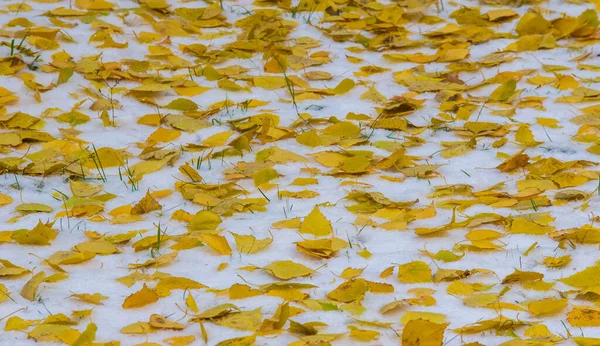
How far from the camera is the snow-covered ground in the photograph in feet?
7.15

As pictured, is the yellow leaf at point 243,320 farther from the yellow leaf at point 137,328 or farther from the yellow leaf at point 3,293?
the yellow leaf at point 3,293

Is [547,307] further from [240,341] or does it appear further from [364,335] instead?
[240,341]

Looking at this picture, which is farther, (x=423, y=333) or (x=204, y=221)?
(x=204, y=221)

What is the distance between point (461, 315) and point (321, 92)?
1.77 m

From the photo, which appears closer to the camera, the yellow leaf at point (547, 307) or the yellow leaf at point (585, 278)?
the yellow leaf at point (547, 307)

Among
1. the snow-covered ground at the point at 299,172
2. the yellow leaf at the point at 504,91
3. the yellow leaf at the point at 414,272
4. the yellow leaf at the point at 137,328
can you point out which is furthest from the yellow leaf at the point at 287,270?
the yellow leaf at the point at 504,91

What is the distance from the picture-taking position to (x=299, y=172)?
3.04 meters

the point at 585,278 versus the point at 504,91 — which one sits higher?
the point at 585,278

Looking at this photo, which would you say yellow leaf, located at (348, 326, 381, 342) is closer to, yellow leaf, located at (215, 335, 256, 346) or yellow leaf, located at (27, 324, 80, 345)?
yellow leaf, located at (215, 335, 256, 346)

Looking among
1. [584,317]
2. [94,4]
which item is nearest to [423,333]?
[584,317]

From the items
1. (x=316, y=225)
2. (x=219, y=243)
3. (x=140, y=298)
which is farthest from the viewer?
(x=316, y=225)

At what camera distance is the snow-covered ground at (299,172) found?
2180 mm

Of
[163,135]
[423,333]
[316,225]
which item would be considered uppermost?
[423,333]

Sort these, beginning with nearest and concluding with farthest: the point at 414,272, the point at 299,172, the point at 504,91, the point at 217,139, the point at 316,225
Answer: the point at 414,272 < the point at 316,225 < the point at 299,172 < the point at 217,139 < the point at 504,91
